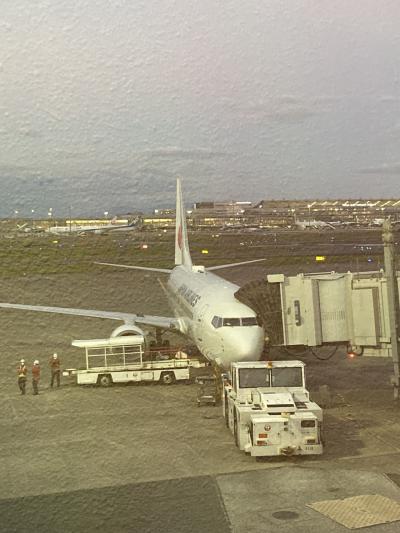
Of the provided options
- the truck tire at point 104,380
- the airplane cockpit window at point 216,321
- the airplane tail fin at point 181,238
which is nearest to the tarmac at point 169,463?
the truck tire at point 104,380

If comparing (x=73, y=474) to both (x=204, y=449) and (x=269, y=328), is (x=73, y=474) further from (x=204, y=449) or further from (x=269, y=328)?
(x=269, y=328)

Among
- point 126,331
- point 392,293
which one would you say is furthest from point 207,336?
point 126,331

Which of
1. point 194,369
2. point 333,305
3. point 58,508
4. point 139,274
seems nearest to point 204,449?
point 58,508

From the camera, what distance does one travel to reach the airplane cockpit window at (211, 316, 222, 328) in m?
27.1

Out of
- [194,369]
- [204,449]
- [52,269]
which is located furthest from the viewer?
[52,269]

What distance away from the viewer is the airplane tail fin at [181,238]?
4825cm

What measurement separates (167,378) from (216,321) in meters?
6.55

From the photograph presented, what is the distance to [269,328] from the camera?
27.1m

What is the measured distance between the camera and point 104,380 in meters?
32.4

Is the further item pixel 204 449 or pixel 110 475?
pixel 204 449

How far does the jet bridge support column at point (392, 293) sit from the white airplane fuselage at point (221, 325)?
525cm

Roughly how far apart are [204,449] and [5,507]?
280 inches

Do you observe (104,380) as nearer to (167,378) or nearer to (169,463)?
(167,378)

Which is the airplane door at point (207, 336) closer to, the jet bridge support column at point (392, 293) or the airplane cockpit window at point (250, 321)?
the airplane cockpit window at point (250, 321)
